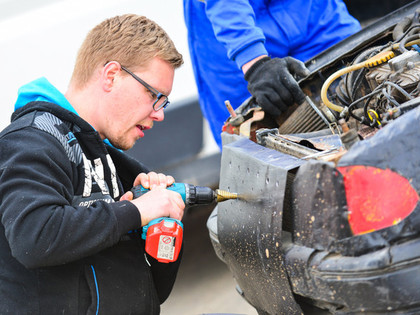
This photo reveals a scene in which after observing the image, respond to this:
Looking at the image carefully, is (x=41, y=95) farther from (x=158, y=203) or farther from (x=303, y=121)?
(x=303, y=121)

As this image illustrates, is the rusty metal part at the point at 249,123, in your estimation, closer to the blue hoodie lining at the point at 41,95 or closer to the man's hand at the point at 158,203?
the man's hand at the point at 158,203

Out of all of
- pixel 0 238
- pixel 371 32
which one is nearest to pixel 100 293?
pixel 0 238

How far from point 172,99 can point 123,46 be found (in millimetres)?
1760

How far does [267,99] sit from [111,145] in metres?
0.81

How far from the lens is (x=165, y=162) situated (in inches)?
158

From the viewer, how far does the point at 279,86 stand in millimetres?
2795

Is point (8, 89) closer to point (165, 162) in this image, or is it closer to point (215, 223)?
point (165, 162)

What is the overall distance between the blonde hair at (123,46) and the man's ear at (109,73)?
3 centimetres

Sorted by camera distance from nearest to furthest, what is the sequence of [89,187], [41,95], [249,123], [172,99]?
[89,187]
[41,95]
[249,123]
[172,99]

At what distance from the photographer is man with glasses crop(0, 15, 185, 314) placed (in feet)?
5.94

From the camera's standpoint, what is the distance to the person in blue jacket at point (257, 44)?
286 cm

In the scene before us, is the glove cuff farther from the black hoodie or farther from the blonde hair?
the black hoodie

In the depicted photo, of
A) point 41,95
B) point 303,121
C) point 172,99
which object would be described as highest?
point 41,95

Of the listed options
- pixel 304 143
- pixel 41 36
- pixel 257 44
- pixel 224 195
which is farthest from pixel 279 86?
pixel 41 36
